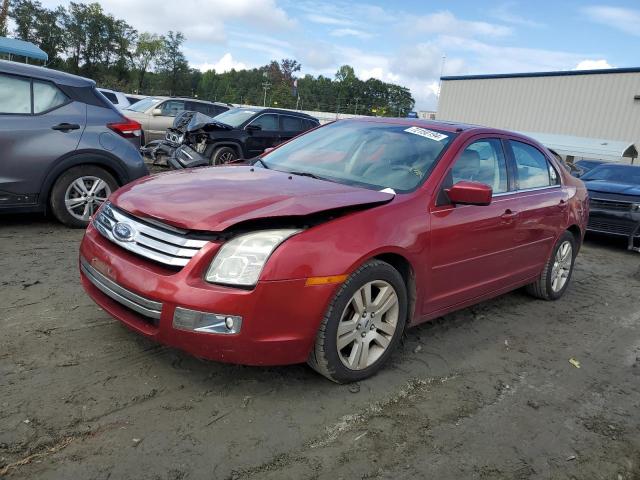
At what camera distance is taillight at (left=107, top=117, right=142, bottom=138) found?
6.11 meters

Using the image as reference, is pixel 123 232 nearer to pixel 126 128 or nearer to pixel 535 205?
pixel 535 205

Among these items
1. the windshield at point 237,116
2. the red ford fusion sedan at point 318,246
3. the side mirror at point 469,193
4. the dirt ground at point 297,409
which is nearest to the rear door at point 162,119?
the windshield at point 237,116

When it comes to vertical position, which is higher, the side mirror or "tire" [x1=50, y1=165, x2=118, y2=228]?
the side mirror

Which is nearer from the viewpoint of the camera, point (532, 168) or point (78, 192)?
point (532, 168)

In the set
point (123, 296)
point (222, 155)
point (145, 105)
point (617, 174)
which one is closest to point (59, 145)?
point (123, 296)

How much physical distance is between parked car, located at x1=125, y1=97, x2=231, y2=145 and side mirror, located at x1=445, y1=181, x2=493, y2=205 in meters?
12.2

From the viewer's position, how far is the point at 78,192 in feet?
19.5

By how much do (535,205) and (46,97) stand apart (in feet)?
16.5

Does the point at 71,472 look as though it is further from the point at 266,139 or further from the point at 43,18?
the point at 43,18

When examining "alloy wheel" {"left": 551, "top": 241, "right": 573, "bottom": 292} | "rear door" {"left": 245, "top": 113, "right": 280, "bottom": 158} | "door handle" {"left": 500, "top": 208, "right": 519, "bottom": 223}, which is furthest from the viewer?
"rear door" {"left": 245, "top": 113, "right": 280, "bottom": 158}

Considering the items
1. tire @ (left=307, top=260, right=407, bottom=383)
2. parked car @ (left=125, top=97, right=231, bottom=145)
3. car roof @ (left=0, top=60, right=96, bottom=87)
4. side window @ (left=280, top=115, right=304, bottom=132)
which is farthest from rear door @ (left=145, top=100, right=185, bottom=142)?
tire @ (left=307, top=260, right=407, bottom=383)

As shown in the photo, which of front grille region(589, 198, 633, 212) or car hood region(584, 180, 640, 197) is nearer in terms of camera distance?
front grille region(589, 198, 633, 212)

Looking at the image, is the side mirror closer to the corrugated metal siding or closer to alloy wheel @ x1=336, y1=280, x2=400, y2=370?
alloy wheel @ x1=336, y1=280, x2=400, y2=370

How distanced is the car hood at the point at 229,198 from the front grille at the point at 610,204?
271 inches
